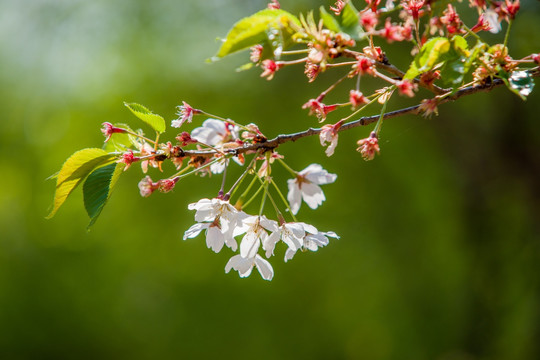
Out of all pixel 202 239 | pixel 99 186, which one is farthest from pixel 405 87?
pixel 202 239

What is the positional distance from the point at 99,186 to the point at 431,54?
40 centimetres

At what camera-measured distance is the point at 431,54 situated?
1.58ft

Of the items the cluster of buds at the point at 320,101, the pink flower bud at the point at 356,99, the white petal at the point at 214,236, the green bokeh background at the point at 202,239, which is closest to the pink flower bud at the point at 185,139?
the cluster of buds at the point at 320,101

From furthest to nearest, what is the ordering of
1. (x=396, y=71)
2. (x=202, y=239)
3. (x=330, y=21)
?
(x=202, y=239) → (x=396, y=71) → (x=330, y=21)

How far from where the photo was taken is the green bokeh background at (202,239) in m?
4.29

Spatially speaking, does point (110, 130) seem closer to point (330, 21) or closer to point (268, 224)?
point (268, 224)

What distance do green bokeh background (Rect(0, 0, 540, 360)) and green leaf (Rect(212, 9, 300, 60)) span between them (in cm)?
360

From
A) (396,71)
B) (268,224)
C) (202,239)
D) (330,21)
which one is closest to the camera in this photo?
(330,21)

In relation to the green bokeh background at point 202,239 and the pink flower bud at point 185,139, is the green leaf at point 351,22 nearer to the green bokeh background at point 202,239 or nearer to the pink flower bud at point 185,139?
the pink flower bud at point 185,139

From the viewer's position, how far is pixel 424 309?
4.83 m

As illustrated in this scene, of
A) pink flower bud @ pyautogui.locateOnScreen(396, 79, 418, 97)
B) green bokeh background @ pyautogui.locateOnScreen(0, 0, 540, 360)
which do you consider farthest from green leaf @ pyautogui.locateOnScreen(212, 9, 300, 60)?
green bokeh background @ pyautogui.locateOnScreen(0, 0, 540, 360)

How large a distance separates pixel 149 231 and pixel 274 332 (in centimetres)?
144

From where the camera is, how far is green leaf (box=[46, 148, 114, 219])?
60 centimetres

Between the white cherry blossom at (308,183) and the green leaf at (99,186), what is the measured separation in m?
0.21
